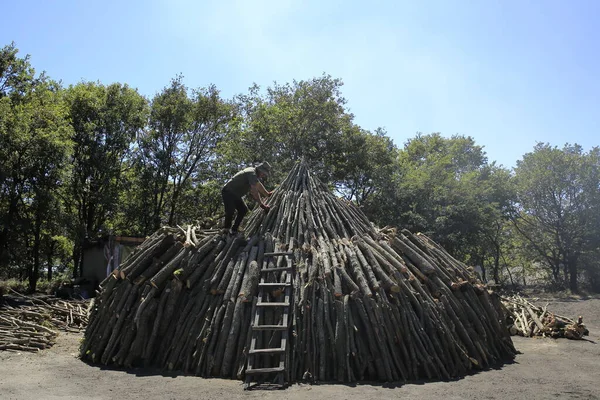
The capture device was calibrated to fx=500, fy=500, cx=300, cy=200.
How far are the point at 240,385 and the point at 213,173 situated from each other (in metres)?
21.4

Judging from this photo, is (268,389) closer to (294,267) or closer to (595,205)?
(294,267)

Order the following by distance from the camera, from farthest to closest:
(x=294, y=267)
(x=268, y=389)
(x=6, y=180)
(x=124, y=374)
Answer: (x=6, y=180) < (x=294, y=267) < (x=124, y=374) < (x=268, y=389)

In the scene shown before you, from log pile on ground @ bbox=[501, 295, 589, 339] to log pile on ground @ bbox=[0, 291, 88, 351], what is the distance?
11.8m

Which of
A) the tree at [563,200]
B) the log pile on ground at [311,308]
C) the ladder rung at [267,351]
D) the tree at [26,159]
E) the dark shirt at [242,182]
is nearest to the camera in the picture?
the ladder rung at [267,351]

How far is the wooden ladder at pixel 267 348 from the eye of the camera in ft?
25.0

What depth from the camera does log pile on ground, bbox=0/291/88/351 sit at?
34.9 feet

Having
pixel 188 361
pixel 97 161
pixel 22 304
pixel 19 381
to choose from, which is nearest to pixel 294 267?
pixel 188 361

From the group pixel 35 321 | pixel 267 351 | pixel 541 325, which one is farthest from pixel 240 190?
pixel 541 325

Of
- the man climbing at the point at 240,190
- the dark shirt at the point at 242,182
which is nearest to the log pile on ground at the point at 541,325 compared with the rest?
the man climbing at the point at 240,190

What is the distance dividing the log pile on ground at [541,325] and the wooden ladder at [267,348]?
26.5 feet

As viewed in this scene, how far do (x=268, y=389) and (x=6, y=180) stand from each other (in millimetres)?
17335

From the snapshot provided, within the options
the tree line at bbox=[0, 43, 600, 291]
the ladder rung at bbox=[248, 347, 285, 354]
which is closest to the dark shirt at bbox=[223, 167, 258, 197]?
the ladder rung at bbox=[248, 347, 285, 354]

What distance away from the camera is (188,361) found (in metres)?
8.38

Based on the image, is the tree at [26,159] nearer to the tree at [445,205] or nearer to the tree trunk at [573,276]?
the tree at [445,205]
